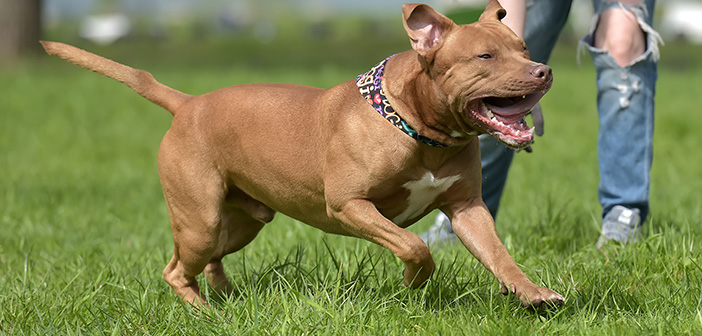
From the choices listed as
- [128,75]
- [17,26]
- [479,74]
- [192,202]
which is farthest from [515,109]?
[17,26]

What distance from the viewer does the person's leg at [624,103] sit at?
448cm

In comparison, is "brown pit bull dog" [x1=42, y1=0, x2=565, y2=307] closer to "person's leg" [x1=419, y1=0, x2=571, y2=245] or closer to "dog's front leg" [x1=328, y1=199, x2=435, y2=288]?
"dog's front leg" [x1=328, y1=199, x2=435, y2=288]

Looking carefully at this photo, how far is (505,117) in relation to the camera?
3.09m

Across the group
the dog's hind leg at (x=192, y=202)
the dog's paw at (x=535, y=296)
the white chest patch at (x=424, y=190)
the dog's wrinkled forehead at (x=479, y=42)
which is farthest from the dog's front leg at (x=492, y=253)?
the dog's hind leg at (x=192, y=202)

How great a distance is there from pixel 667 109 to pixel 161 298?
23.4ft

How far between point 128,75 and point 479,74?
5.79 feet

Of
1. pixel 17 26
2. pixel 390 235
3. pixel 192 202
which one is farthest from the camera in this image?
pixel 17 26

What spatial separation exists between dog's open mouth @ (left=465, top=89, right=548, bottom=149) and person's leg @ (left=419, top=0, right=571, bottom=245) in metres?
1.13

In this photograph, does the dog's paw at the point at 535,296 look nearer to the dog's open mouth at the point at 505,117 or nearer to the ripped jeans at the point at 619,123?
the dog's open mouth at the point at 505,117

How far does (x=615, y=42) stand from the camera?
177 inches

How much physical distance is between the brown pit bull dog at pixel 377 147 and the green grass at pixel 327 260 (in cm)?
22

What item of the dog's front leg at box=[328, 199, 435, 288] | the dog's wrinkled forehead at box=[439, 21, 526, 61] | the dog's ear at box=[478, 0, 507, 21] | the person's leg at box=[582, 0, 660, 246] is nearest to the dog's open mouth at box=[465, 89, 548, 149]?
the dog's wrinkled forehead at box=[439, 21, 526, 61]

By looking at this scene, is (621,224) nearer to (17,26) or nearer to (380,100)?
(380,100)

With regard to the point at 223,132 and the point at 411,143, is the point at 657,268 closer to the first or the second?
the point at 411,143
